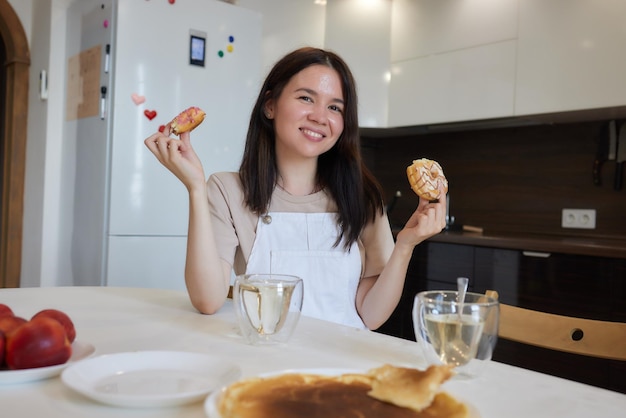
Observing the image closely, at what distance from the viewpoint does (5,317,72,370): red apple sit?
64 centimetres

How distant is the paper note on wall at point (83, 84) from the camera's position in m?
2.58

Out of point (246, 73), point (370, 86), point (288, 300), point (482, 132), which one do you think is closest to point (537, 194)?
point (482, 132)

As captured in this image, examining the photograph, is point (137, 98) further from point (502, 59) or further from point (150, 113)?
point (502, 59)

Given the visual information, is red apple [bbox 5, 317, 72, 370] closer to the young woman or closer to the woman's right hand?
the woman's right hand

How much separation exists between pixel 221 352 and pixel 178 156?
0.39 metres

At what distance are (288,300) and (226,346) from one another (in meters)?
0.11

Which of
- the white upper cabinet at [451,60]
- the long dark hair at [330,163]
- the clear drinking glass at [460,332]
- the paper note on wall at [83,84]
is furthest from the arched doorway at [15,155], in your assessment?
the clear drinking glass at [460,332]

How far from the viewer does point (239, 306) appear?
86cm

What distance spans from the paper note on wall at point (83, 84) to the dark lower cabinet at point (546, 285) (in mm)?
1629

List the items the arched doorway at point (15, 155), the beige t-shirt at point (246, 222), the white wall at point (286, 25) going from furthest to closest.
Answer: the white wall at point (286, 25)
the arched doorway at point (15, 155)
the beige t-shirt at point (246, 222)

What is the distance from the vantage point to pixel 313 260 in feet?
4.49

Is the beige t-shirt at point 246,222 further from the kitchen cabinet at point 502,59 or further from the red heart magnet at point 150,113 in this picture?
the kitchen cabinet at point 502,59

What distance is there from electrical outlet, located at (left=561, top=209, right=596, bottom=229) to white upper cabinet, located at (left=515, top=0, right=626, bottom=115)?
51 cm

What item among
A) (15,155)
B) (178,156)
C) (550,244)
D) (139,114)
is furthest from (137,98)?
(550,244)
